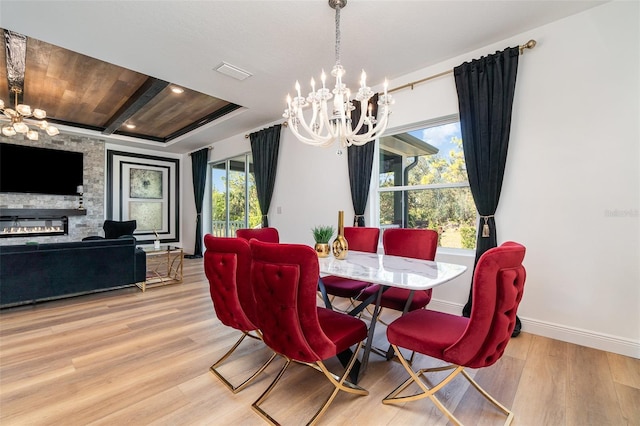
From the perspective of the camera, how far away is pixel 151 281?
4398 millimetres

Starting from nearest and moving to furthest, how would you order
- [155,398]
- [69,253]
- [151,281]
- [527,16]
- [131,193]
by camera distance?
1. [155,398]
2. [527,16]
3. [69,253]
4. [151,281]
5. [131,193]

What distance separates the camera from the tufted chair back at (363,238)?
2938mm

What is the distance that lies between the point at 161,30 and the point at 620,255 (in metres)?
4.41

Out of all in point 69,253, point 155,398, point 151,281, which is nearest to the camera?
point 155,398

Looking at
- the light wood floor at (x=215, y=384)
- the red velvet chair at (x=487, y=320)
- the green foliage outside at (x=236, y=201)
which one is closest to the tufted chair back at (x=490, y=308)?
the red velvet chair at (x=487, y=320)

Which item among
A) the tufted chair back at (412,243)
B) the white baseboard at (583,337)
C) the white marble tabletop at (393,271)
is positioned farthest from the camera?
the tufted chair back at (412,243)

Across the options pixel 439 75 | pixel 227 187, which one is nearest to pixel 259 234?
pixel 439 75

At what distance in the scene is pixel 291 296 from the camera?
4.57ft

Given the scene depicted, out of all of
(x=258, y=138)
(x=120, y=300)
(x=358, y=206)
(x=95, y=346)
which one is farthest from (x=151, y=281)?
(x=358, y=206)

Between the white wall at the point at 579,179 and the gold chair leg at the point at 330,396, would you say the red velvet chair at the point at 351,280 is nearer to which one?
the gold chair leg at the point at 330,396

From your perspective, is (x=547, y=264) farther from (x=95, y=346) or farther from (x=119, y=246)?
(x=119, y=246)

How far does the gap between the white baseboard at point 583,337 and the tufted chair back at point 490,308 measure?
168cm

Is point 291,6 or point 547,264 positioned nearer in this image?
point 291,6

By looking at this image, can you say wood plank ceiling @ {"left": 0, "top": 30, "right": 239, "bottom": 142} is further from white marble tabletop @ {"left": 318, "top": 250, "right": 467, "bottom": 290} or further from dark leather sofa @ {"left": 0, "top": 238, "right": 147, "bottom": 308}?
white marble tabletop @ {"left": 318, "top": 250, "right": 467, "bottom": 290}
